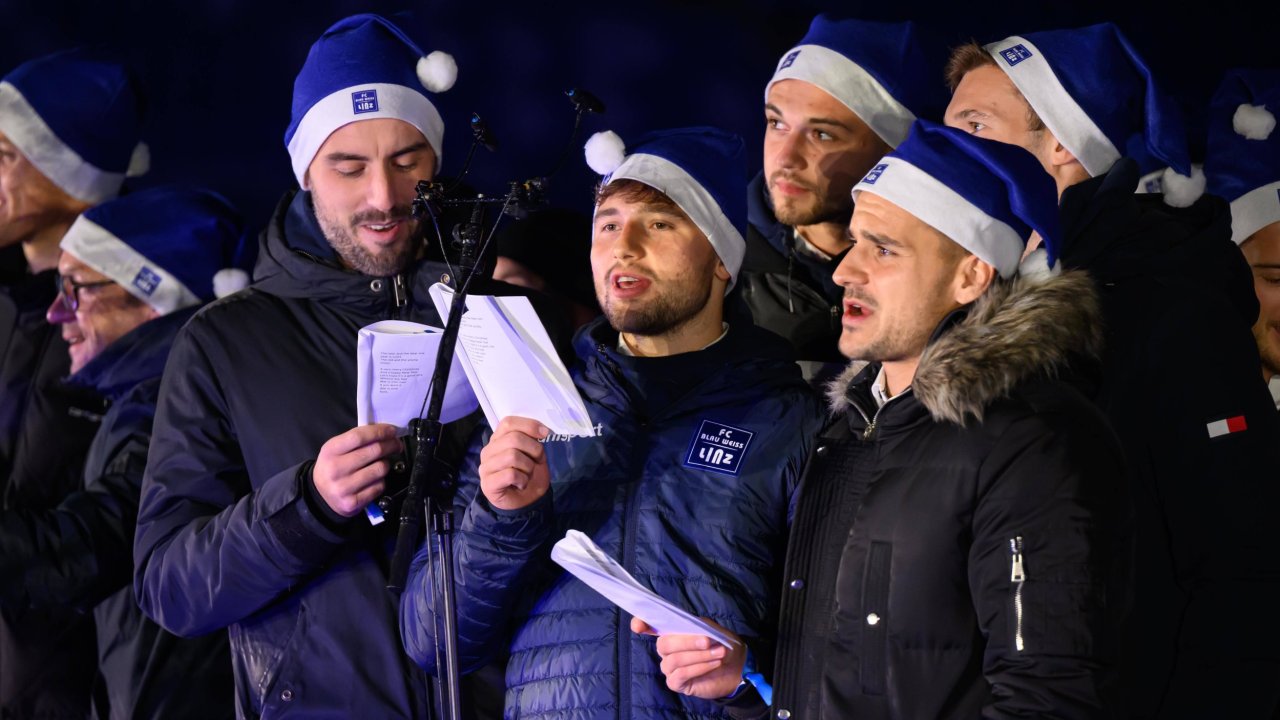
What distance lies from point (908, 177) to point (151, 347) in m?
1.91

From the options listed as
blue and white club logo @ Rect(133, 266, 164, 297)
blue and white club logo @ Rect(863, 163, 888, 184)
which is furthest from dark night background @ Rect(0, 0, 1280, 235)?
blue and white club logo @ Rect(863, 163, 888, 184)

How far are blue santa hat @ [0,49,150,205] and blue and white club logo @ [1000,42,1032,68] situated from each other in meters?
2.50

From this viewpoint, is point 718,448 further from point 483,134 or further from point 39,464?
point 39,464

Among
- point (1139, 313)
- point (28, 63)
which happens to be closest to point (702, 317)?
point (1139, 313)

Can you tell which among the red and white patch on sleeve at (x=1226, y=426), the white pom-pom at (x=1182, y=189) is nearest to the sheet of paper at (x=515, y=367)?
the red and white patch on sleeve at (x=1226, y=426)

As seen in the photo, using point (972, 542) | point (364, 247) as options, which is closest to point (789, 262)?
point (364, 247)

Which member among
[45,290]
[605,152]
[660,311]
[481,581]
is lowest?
[481,581]

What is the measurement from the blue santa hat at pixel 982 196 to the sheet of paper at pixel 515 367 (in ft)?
2.15

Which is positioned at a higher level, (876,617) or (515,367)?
(515,367)

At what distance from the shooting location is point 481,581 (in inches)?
93.4

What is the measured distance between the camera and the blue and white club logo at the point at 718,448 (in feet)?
7.95

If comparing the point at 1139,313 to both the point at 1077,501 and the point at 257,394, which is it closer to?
the point at 1077,501

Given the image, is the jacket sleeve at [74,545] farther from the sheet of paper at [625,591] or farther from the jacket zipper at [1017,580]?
the jacket zipper at [1017,580]

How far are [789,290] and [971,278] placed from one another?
893 millimetres
